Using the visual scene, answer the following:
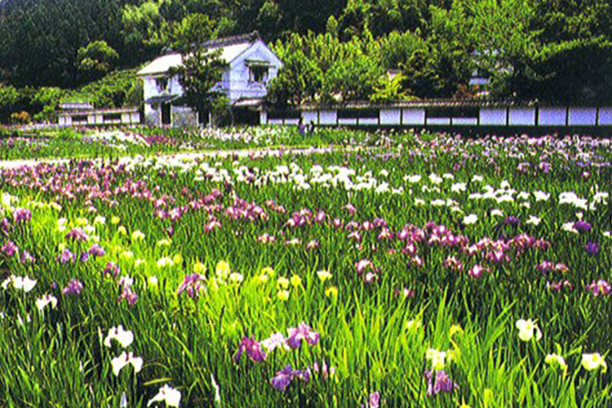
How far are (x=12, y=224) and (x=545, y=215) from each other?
4223 mm

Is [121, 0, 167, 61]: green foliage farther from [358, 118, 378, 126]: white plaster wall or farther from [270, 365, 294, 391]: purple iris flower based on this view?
[270, 365, 294, 391]: purple iris flower

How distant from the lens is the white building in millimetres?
40406

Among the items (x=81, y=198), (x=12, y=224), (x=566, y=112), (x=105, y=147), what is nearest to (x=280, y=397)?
(x=12, y=224)

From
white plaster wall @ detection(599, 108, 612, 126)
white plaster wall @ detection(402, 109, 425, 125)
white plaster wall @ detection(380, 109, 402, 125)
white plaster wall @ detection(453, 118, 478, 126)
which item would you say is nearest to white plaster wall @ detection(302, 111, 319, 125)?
white plaster wall @ detection(380, 109, 402, 125)

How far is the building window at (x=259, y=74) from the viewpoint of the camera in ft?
137

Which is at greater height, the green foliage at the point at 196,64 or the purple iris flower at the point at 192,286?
the green foliage at the point at 196,64

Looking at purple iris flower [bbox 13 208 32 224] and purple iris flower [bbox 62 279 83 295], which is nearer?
purple iris flower [bbox 62 279 83 295]

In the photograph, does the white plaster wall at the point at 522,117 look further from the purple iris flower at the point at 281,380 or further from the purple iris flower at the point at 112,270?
the purple iris flower at the point at 281,380

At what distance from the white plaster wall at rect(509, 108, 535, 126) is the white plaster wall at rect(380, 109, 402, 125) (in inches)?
231

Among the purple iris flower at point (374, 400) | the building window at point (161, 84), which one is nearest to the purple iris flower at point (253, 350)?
the purple iris flower at point (374, 400)

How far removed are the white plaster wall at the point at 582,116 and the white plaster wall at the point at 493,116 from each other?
2716 millimetres

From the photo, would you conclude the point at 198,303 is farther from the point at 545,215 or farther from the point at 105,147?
the point at 105,147

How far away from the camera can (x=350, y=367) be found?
1.97 m

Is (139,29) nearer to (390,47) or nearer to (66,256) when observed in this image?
(390,47)
